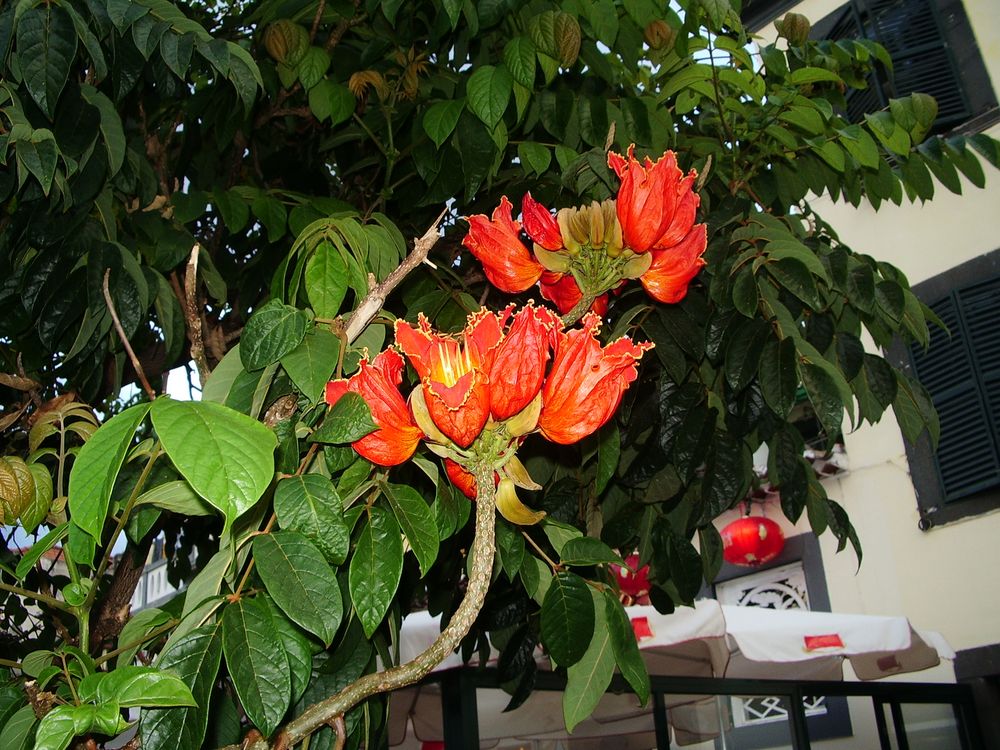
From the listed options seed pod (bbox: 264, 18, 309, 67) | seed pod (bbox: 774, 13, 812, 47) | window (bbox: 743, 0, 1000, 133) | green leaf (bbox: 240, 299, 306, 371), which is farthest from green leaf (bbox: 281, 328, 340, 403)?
window (bbox: 743, 0, 1000, 133)

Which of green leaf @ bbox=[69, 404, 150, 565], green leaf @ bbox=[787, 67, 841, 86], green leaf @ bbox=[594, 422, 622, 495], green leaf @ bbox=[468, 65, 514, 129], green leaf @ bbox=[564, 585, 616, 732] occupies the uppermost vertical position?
green leaf @ bbox=[787, 67, 841, 86]

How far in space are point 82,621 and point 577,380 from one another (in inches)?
23.7

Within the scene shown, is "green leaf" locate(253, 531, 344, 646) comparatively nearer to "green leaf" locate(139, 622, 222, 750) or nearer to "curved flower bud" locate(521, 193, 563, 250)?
"green leaf" locate(139, 622, 222, 750)

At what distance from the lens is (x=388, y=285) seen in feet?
3.66

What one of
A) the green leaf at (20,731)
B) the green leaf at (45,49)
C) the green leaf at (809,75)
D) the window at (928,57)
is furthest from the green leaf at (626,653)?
the window at (928,57)

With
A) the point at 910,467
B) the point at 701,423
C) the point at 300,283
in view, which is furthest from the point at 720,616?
the point at 300,283

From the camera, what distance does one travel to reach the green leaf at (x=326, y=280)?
136 centimetres

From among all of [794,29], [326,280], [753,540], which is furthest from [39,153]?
[753,540]

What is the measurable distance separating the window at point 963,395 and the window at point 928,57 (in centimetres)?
127

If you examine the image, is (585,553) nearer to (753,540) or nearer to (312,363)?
(312,363)

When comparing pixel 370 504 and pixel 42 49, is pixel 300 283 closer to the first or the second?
pixel 370 504

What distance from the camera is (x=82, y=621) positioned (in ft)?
3.30

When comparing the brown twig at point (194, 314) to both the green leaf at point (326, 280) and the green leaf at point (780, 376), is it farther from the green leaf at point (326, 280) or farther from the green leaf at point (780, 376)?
the green leaf at point (780, 376)

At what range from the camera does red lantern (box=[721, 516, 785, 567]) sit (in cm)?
770
